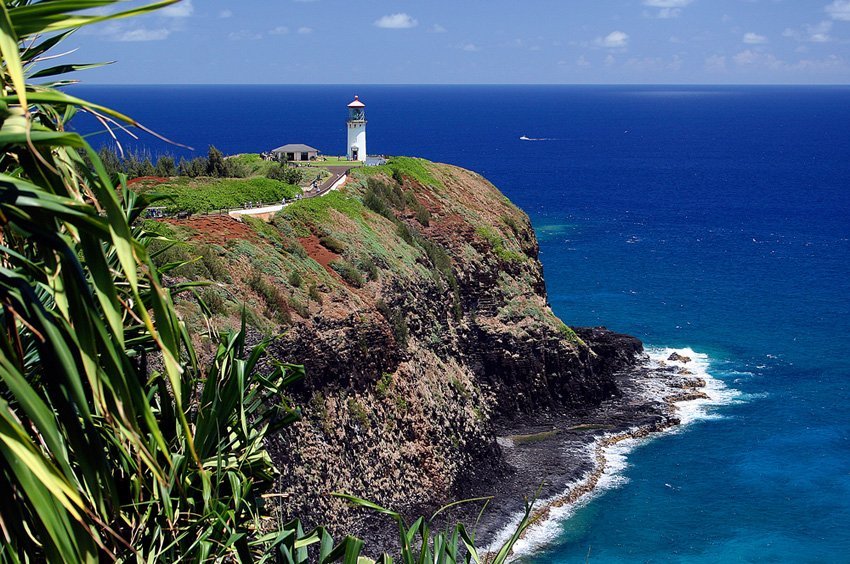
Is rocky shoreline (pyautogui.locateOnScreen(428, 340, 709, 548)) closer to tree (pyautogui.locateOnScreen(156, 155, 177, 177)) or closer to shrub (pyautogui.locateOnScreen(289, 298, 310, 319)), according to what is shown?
shrub (pyautogui.locateOnScreen(289, 298, 310, 319))

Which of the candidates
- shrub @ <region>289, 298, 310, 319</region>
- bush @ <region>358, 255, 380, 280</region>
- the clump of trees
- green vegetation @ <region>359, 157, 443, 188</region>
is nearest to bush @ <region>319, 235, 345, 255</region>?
bush @ <region>358, 255, 380, 280</region>

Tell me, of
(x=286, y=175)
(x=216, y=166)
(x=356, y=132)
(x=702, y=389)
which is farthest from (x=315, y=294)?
(x=356, y=132)

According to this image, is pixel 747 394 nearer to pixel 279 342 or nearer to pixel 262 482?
pixel 279 342

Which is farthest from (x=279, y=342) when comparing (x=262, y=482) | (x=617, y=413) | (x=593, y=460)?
(x=262, y=482)

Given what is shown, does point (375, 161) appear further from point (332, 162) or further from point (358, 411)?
point (358, 411)

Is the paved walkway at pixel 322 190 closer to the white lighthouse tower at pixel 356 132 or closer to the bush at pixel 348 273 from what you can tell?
the bush at pixel 348 273
